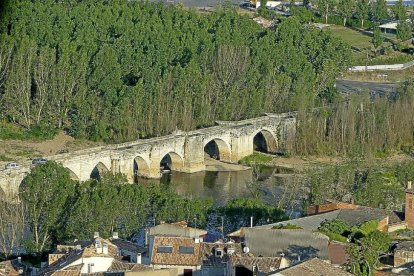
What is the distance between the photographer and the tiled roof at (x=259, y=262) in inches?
1352

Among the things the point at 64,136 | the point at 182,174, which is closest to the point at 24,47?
the point at 64,136

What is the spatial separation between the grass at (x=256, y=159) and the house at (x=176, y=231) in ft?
85.3

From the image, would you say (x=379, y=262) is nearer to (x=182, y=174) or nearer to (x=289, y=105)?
(x=182, y=174)

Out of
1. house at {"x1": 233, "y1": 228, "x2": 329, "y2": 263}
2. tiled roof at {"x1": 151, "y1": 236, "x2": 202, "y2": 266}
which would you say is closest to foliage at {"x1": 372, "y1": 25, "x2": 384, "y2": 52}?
house at {"x1": 233, "y1": 228, "x2": 329, "y2": 263}

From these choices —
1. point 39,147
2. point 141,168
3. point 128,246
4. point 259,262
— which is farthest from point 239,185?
point 259,262

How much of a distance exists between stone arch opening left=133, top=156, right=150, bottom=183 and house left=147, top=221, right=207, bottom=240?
74.0 feet

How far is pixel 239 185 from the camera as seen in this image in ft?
A: 205

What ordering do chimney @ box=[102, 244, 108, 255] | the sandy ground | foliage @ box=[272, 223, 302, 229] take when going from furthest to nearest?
1. the sandy ground
2. foliage @ box=[272, 223, 302, 229]
3. chimney @ box=[102, 244, 108, 255]

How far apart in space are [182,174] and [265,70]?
41.5 feet

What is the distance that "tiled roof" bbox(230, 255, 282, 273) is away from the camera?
34344mm

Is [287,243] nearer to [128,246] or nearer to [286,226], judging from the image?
[286,226]

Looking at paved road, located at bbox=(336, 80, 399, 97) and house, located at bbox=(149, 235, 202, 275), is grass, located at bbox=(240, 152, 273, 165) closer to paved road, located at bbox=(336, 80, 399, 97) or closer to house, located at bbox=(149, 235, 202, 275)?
paved road, located at bbox=(336, 80, 399, 97)

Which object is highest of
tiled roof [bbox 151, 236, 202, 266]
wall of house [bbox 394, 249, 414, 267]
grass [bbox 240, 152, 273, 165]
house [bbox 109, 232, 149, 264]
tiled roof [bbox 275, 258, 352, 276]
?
tiled roof [bbox 275, 258, 352, 276]

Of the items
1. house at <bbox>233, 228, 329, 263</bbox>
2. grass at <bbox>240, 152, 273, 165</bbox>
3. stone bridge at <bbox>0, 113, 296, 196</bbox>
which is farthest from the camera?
grass at <bbox>240, 152, 273, 165</bbox>
